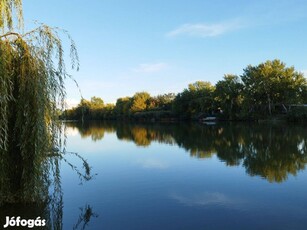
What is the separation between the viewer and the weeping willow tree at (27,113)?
816cm

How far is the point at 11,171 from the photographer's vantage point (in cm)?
864

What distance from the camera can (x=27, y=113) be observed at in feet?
26.7

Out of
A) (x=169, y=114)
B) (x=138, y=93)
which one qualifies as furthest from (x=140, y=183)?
(x=138, y=93)

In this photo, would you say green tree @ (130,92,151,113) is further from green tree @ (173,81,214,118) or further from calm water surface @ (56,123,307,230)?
calm water surface @ (56,123,307,230)

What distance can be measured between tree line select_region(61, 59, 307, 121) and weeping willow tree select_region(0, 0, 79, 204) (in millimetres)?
40009

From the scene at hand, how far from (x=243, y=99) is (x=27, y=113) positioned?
67347mm

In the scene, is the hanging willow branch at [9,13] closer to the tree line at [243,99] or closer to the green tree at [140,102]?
the tree line at [243,99]

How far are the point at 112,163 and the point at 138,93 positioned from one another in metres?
99.7

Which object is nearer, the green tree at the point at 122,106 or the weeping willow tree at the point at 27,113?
the weeping willow tree at the point at 27,113

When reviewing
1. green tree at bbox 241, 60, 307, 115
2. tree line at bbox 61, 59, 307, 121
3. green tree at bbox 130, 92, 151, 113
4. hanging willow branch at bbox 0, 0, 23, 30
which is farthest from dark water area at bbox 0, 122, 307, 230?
green tree at bbox 130, 92, 151, 113

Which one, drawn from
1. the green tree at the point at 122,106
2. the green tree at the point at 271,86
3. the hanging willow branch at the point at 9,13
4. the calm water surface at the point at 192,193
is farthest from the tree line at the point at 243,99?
the hanging willow branch at the point at 9,13

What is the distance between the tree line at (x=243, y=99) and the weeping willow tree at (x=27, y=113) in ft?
131

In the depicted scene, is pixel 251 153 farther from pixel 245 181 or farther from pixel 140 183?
pixel 140 183

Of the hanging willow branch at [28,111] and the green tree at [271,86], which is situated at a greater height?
the green tree at [271,86]
